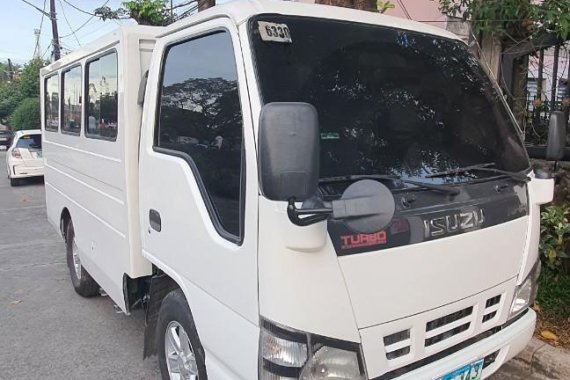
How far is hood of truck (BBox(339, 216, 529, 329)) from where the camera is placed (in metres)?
2.03

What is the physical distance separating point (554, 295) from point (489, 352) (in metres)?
2.19

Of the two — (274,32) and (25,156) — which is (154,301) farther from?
(25,156)

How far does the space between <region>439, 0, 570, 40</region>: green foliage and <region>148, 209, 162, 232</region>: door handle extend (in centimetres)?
323

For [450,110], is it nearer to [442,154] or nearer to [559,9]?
[442,154]

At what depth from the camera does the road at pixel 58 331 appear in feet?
12.6

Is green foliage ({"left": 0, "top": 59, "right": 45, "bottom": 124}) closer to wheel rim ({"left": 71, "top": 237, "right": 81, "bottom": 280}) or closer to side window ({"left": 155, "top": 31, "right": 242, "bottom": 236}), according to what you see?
wheel rim ({"left": 71, "top": 237, "right": 81, "bottom": 280})

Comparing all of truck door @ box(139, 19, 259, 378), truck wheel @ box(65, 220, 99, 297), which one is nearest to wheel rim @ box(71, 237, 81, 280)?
truck wheel @ box(65, 220, 99, 297)

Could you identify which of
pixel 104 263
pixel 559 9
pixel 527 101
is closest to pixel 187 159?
pixel 104 263

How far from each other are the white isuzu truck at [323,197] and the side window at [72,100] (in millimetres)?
1585

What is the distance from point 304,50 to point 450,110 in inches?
33.8

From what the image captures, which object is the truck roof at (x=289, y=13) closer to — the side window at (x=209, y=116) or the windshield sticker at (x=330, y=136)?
the side window at (x=209, y=116)

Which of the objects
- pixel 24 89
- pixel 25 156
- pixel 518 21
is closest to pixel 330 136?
pixel 518 21

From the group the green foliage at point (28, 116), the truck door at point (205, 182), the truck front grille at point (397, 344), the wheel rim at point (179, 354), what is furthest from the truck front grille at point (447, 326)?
the green foliage at point (28, 116)

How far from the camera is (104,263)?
4020 millimetres
